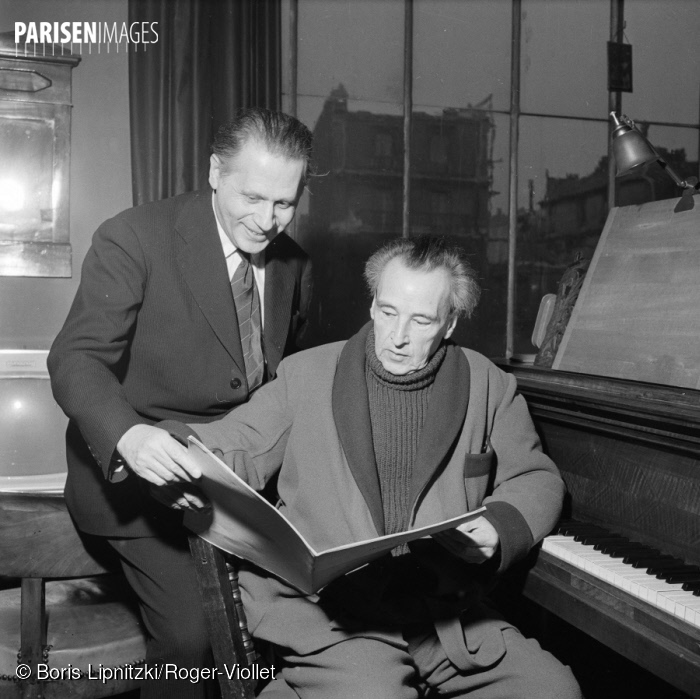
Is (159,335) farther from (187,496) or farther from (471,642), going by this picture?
(471,642)

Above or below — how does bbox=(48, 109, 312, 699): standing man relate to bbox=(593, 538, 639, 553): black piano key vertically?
above

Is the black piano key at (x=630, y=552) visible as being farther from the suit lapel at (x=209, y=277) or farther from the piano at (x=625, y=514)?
the suit lapel at (x=209, y=277)

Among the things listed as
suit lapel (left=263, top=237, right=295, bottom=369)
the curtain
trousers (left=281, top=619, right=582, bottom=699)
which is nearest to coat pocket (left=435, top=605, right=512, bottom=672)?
trousers (left=281, top=619, right=582, bottom=699)

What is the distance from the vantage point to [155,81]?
3.97 m

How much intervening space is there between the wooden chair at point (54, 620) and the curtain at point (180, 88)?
7.09 ft

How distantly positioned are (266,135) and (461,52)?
10.9 feet

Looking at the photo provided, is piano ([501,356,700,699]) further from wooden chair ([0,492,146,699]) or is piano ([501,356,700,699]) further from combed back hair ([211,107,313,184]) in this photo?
wooden chair ([0,492,146,699])

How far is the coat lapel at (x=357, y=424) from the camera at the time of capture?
167 cm

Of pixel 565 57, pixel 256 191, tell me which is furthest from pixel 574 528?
pixel 565 57

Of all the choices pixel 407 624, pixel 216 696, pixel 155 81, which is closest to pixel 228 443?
pixel 407 624

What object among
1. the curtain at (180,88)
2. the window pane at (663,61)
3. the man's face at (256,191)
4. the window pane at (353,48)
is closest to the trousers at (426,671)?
the man's face at (256,191)

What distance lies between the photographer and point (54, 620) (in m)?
2.17

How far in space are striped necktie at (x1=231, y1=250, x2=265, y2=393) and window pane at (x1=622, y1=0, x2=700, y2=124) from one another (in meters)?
3.80

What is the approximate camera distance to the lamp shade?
2.78 metres
